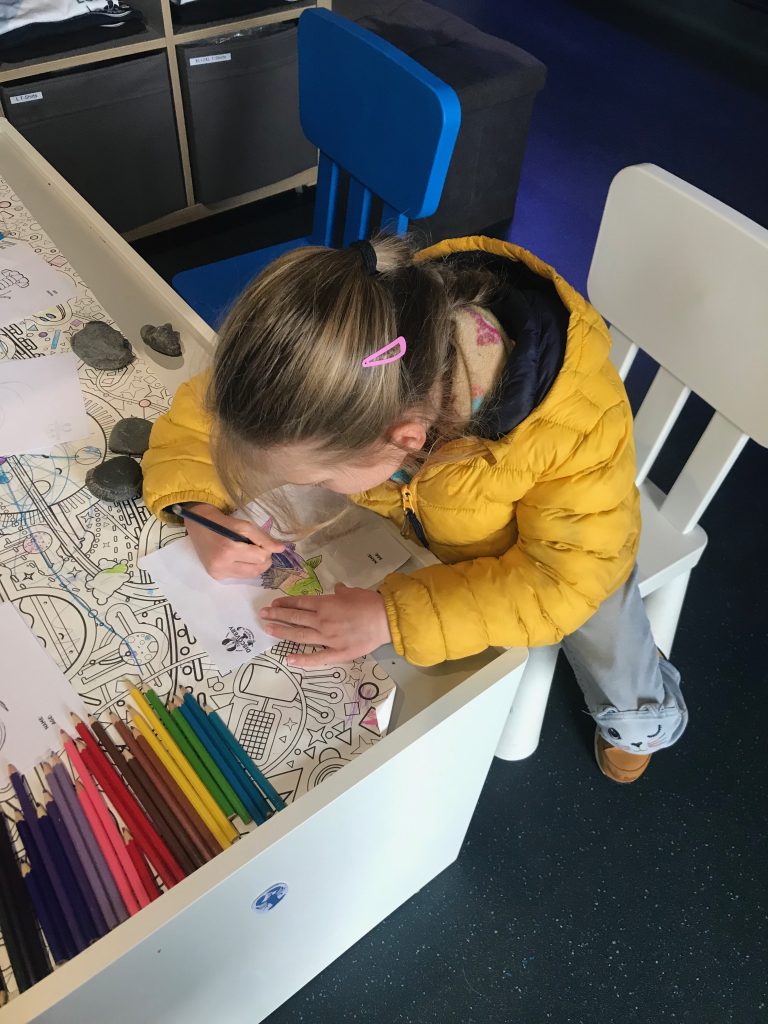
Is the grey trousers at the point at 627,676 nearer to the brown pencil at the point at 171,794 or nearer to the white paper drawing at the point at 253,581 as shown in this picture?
the white paper drawing at the point at 253,581

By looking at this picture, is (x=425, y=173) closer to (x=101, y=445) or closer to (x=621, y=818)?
(x=101, y=445)

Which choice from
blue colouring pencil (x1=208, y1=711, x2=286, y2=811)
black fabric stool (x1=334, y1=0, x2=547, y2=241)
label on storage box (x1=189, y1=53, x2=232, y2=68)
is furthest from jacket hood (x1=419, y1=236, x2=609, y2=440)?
label on storage box (x1=189, y1=53, x2=232, y2=68)

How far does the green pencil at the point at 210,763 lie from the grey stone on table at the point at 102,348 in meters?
0.45

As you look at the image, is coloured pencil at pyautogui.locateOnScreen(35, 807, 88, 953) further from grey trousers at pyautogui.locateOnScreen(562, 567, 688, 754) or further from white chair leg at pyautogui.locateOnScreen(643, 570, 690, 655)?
white chair leg at pyautogui.locateOnScreen(643, 570, 690, 655)

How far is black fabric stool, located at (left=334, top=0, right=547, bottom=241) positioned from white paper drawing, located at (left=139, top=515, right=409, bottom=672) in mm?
1479

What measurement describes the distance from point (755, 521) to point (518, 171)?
1.21 meters

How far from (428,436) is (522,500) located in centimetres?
12

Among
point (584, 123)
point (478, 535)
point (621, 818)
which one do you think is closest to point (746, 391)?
point (478, 535)

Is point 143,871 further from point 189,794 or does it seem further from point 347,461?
point 347,461

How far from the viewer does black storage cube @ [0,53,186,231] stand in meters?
1.80

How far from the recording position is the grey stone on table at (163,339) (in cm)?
94

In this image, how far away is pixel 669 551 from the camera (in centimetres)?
106

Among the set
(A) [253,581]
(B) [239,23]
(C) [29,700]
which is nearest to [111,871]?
(C) [29,700]

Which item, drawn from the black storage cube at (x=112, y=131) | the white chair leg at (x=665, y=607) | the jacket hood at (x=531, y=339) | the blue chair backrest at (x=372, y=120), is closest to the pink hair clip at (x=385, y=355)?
the jacket hood at (x=531, y=339)
